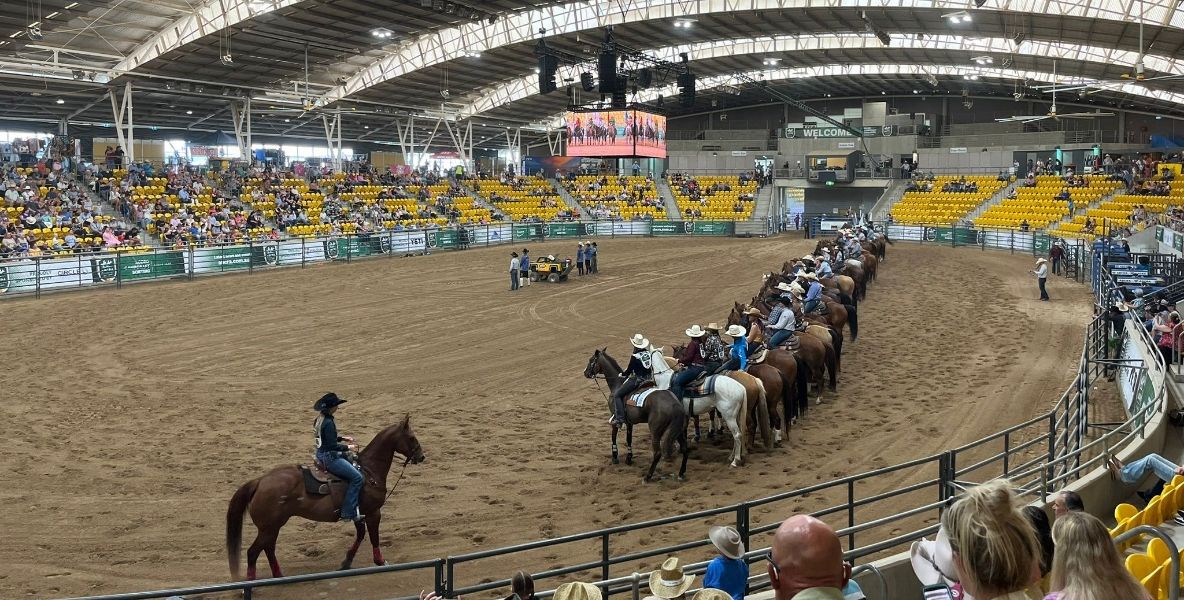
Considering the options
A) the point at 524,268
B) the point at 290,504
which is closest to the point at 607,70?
the point at 524,268

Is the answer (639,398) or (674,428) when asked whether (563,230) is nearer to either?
(639,398)

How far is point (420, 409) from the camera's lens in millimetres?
13562

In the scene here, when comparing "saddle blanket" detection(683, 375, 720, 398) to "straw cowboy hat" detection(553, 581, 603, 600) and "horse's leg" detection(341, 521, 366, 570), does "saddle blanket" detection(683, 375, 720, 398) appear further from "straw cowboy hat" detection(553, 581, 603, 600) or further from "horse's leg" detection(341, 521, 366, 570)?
"straw cowboy hat" detection(553, 581, 603, 600)

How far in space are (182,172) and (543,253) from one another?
53.5 feet

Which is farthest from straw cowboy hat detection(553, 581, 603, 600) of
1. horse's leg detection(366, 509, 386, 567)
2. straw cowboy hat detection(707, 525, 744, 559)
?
horse's leg detection(366, 509, 386, 567)

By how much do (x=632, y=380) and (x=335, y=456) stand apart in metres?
4.16

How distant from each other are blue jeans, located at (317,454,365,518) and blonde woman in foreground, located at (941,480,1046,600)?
601 cm

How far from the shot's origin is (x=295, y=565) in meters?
8.34

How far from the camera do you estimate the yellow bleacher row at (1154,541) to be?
16.9ft

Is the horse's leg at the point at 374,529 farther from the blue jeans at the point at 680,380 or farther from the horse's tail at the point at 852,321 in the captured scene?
the horse's tail at the point at 852,321

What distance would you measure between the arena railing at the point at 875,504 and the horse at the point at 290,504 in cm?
74

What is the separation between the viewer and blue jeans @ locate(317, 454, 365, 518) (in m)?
8.04

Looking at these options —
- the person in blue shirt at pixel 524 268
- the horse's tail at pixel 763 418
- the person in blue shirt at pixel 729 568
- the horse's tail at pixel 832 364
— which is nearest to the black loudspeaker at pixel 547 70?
the person in blue shirt at pixel 524 268

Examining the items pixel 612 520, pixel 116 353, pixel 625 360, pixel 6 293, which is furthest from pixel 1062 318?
pixel 6 293
